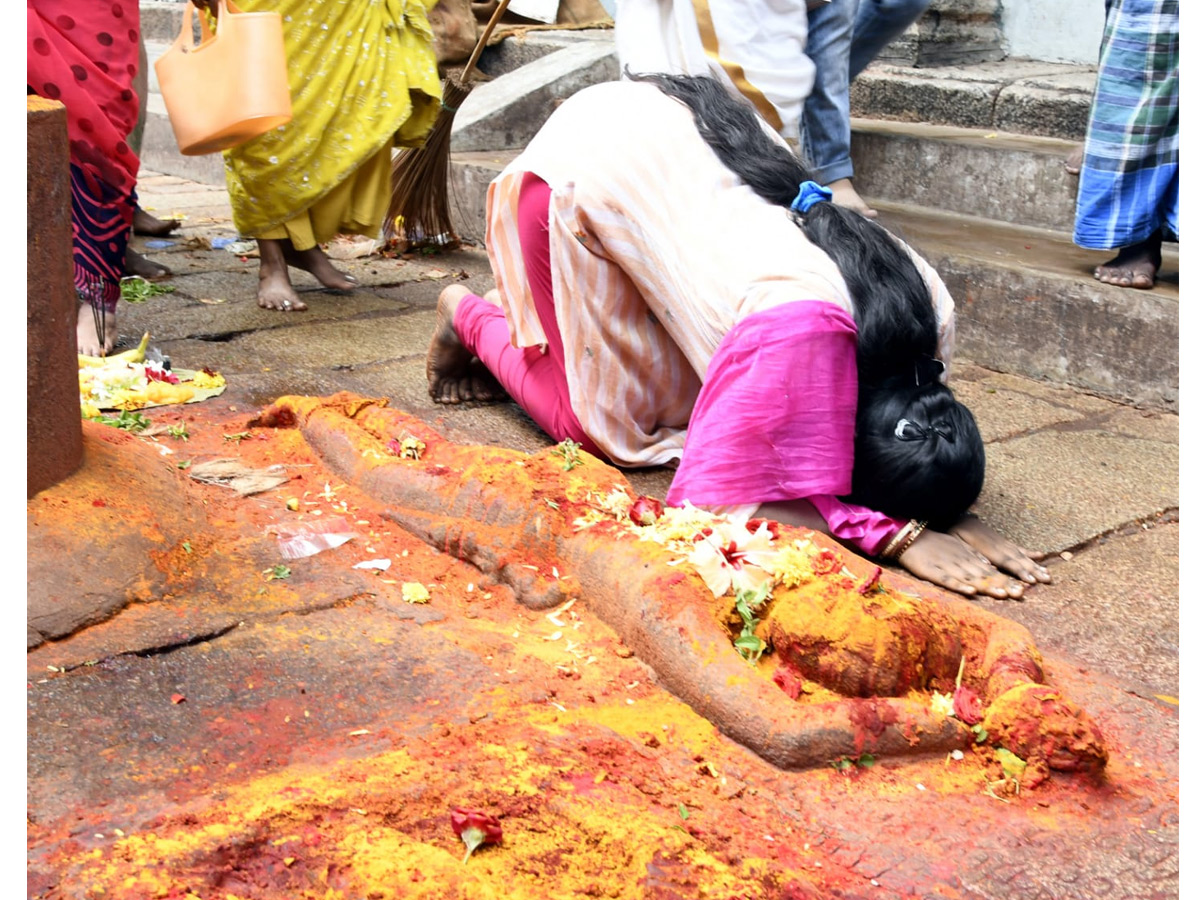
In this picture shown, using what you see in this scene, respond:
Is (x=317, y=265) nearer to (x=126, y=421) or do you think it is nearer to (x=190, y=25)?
(x=190, y=25)

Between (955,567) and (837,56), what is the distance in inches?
97.6

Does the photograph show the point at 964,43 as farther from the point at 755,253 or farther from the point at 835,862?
the point at 835,862

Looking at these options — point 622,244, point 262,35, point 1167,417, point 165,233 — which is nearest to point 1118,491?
point 1167,417

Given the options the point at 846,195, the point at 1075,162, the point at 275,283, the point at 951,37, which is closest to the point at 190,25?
the point at 275,283

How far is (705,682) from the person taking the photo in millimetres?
2061

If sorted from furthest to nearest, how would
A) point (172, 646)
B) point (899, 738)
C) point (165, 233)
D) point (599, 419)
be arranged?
point (165, 233) → point (599, 419) → point (172, 646) → point (899, 738)

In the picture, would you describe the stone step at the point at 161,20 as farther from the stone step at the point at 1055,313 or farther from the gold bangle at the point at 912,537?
the gold bangle at the point at 912,537

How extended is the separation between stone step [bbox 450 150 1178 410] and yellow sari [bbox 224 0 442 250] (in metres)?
1.89

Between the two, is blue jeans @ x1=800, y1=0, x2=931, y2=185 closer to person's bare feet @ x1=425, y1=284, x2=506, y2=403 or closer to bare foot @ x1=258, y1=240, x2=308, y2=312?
person's bare feet @ x1=425, y1=284, x2=506, y2=403

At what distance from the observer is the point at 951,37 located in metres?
5.67

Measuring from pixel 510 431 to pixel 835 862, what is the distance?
6.36 feet

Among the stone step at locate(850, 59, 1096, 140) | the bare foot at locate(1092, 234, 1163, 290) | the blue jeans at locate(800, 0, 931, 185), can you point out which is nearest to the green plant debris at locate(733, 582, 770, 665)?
the bare foot at locate(1092, 234, 1163, 290)

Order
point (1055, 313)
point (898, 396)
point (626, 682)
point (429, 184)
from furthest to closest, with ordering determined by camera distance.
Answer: point (429, 184) → point (1055, 313) → point (898, 396) → point (626, 682)

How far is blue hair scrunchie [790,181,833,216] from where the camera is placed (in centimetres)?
283
